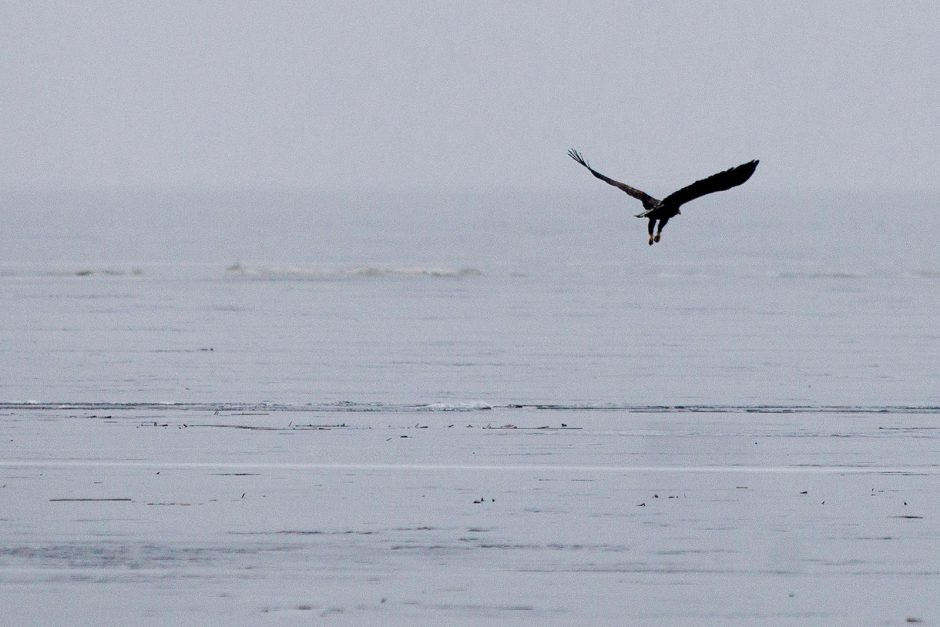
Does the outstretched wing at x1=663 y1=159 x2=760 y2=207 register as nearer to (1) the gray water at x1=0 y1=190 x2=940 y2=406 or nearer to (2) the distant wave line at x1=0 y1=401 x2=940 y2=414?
(2) the distant wave line at x1=0 y1=401 x2=940 y2=414

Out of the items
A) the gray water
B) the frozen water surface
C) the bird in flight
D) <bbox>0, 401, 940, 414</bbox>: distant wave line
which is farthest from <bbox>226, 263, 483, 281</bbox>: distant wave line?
the bird in flight

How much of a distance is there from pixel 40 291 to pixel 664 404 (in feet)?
50.0

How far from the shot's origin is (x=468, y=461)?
9.55m

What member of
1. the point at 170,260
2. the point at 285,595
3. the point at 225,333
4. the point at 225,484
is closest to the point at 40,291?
the point at 225,333

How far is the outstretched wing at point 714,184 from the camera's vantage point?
26.3ft

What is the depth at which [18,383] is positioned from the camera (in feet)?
43.5

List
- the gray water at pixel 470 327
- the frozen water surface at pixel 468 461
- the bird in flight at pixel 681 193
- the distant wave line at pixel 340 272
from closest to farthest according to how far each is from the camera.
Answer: the frozen water surface at pixel 468 461 < the bird in flight at pixel 681 193 < the gray water at pixel 470 327 < the distant wave line at pixel 340 272

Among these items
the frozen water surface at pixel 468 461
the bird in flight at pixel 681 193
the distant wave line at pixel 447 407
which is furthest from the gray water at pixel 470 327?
the bird in flight at pixel 681 193

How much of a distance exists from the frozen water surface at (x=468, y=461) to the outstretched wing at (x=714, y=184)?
172 centimetres

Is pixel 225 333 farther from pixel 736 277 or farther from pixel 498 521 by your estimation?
pixel 736 277

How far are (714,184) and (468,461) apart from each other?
101 inches

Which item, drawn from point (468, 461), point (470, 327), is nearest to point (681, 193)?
point (468, 461)

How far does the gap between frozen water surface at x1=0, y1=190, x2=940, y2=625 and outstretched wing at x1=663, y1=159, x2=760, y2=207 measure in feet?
5.65

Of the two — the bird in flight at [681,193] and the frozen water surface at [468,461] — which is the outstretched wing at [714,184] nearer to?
the bird in flight at [681,193]
